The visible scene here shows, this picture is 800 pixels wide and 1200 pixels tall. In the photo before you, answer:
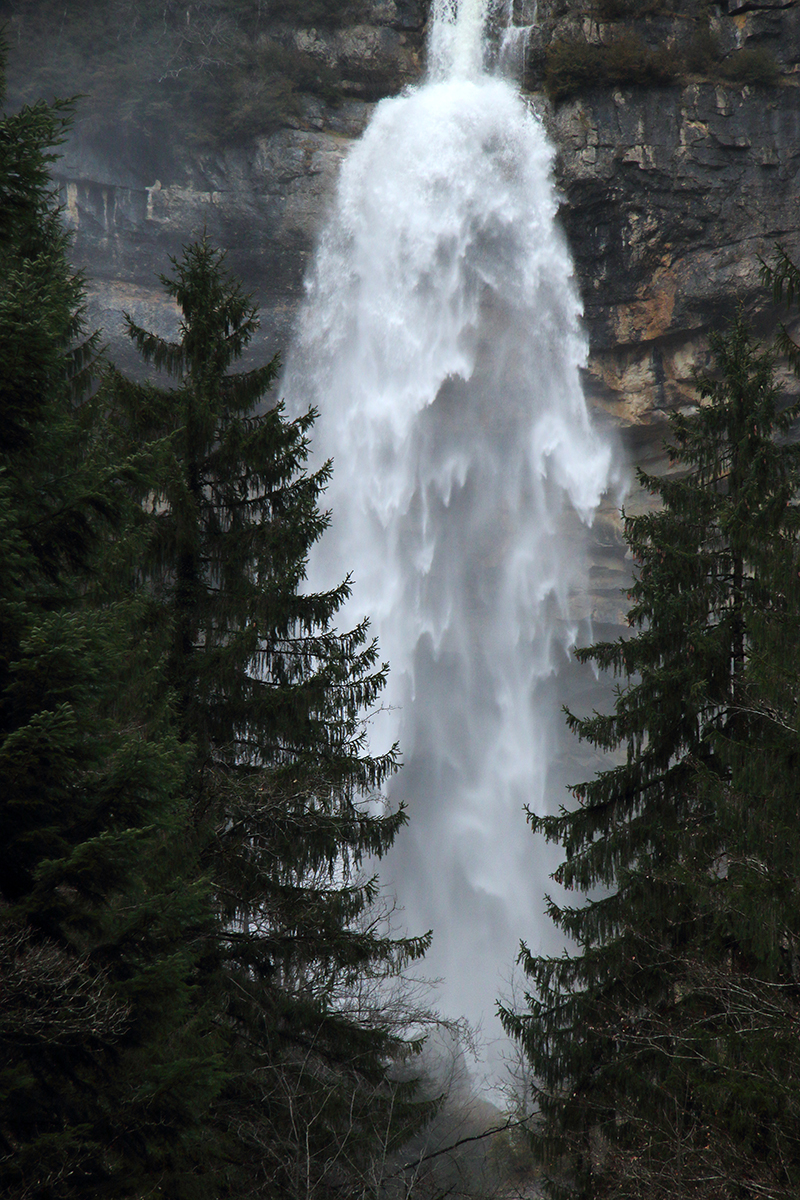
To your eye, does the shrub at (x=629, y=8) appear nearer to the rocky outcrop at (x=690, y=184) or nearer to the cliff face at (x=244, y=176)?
the rocky outcrop at (x=690, y=184)

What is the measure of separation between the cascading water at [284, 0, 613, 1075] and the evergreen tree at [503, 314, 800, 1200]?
2235 cm

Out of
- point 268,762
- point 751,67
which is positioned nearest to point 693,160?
point 751,67

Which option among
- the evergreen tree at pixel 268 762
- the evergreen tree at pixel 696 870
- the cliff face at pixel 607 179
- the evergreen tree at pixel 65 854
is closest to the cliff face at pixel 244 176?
the cliff face at pixel 607 179

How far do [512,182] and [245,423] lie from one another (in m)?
26.5

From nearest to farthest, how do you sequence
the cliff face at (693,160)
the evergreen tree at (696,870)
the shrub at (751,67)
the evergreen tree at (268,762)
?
the evergreen tree at (696,870) → the evergreen tree at (268,762) → the shrub at (751,67) → the cliff face at (693,160)

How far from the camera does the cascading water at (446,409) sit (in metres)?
29.9

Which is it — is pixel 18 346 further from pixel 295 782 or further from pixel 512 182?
pixel 512 182

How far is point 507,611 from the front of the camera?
32.8 meters

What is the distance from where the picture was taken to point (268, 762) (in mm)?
6785

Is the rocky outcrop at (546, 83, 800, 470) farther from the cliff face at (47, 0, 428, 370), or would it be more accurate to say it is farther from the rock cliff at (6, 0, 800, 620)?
the cliff face at (47, 0, 428, 370)

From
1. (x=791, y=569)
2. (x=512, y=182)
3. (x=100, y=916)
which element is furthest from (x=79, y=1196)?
(x=512, y=182)

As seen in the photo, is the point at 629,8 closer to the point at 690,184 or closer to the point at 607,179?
the point at 607,179

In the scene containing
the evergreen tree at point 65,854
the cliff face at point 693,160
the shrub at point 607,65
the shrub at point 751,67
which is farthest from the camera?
the cliff face at point 693,160

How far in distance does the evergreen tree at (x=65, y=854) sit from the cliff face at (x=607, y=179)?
2737 cm
